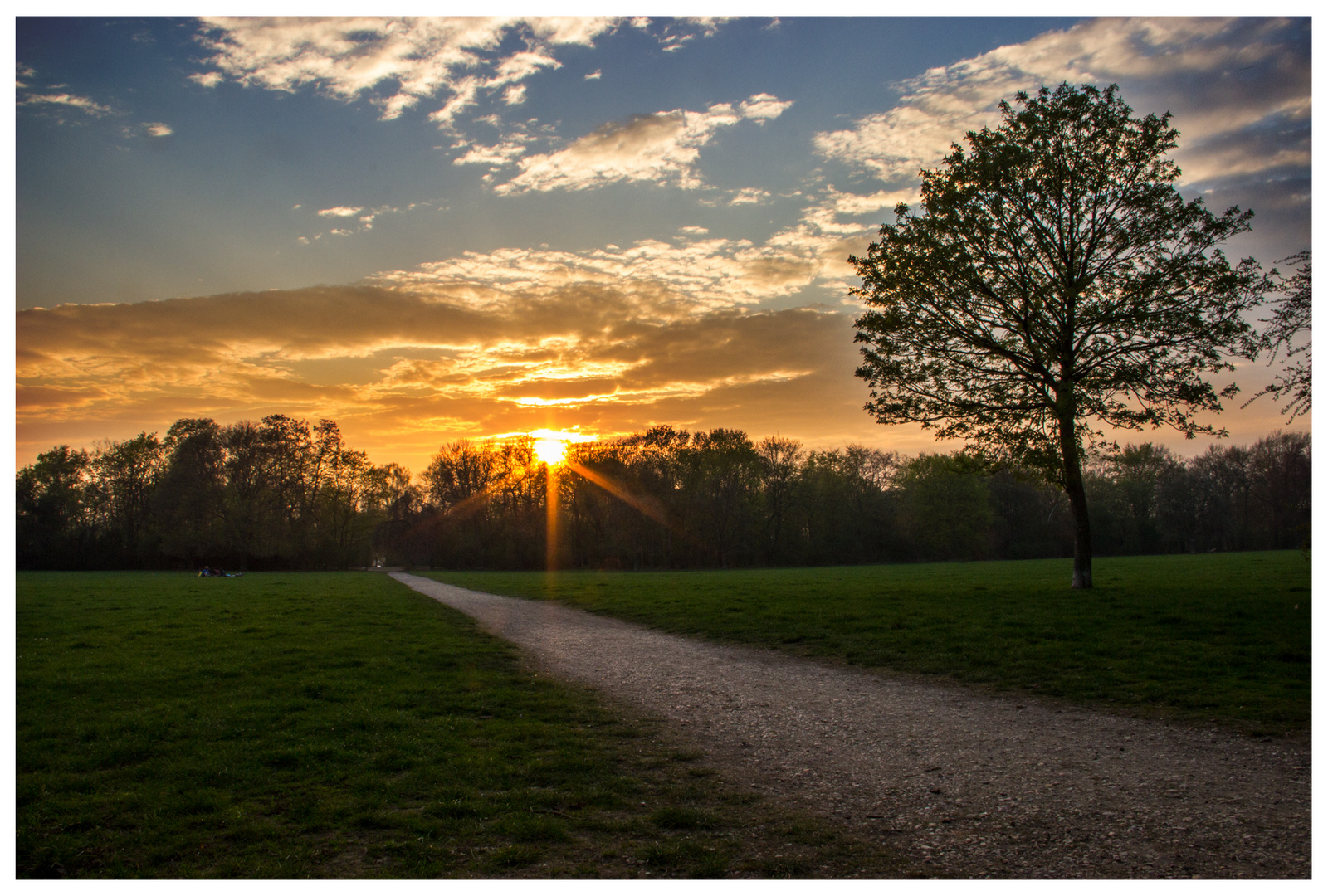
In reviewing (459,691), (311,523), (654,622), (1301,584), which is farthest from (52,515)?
(1301,584)

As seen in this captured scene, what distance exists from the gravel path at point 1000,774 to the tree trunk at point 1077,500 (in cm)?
1277

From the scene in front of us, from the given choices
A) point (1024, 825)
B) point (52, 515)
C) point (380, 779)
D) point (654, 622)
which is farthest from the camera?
point (52, 515)

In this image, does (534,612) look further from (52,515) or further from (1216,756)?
(52,515)

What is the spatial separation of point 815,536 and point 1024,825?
261 ft

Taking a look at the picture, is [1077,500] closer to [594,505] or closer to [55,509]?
[594,505]

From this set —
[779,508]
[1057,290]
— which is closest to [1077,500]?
[1057,290]

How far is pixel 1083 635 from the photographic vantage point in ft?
46.2

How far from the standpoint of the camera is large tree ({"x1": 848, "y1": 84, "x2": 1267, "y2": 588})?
20547 millimetres

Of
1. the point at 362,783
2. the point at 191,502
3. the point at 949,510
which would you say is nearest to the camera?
the point at 362,783

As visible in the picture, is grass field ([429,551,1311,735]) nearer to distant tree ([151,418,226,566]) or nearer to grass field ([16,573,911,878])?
grass field ([16,573,911,878])

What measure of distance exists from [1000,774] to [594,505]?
2775 inches

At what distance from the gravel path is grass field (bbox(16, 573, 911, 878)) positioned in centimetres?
67

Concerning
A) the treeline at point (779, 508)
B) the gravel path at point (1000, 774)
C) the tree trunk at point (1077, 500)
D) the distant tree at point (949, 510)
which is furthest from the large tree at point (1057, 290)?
the distant tree at point (949, 510)

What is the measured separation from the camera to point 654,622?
2089cm
